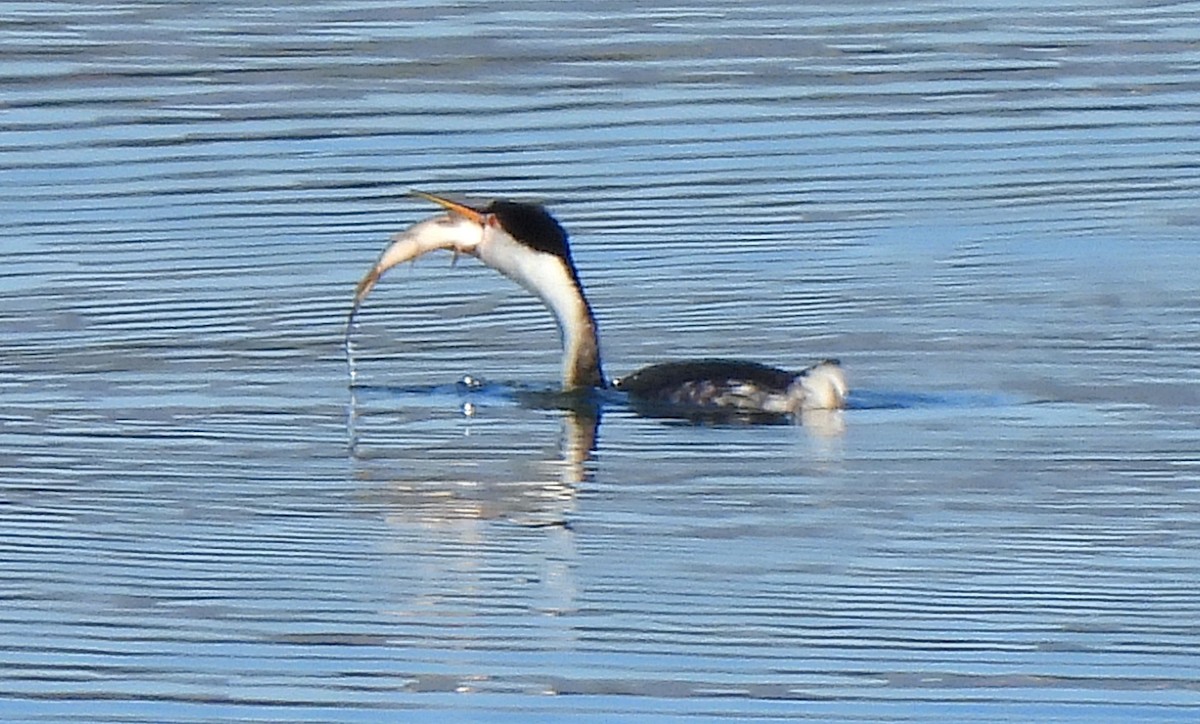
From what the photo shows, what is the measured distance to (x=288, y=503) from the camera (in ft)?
38.6

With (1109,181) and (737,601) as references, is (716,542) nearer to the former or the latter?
(737,601)

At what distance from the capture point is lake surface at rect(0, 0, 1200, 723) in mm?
9773

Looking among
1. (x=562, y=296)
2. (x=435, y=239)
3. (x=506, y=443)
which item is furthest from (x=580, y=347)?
(x=506, y=443)

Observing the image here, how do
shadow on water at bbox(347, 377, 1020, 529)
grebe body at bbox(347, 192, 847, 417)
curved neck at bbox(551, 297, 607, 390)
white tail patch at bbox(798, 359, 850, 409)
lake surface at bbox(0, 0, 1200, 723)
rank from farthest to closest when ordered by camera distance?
curved neck at bbox(551, 297, 607, 390), grebe body at bbox(347, 192, 847, 417), white tail patch at bbox(798, 359, 850, 409), shadow on water at bbox(347, 377, 1020, 529), lake surface at bbox(0, 0, 1200, 723)

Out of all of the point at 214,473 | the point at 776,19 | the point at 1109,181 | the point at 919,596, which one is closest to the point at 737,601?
the point at 919,596

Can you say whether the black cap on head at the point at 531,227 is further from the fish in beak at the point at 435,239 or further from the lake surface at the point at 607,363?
the lake surface at the point at 607,363

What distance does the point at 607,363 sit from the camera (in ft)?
49.1

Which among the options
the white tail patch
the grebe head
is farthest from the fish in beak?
the white tail patch

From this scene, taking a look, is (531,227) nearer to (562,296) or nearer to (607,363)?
(562,296)

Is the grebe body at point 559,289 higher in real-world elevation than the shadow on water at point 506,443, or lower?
higher

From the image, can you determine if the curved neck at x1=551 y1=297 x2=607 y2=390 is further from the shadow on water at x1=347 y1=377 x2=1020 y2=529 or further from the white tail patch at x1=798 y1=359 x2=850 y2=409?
the white tail patch at x1=798 y1=359 x2=850 y2=409

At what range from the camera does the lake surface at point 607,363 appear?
9.77 m

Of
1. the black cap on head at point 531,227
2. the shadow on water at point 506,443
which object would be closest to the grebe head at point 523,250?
the black cap on head at point 531,227

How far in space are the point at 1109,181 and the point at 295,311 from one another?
4232 mm
